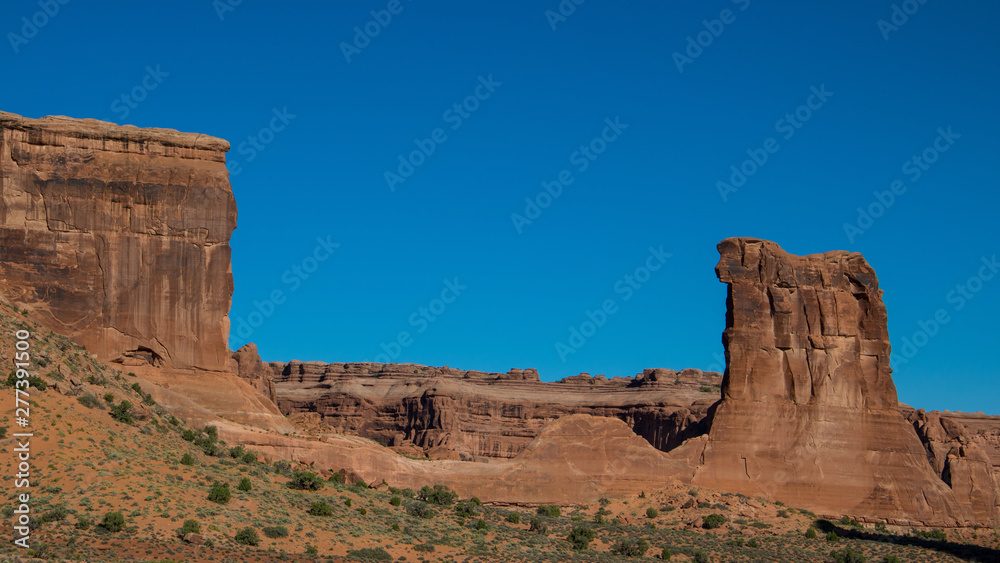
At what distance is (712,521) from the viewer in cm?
4594

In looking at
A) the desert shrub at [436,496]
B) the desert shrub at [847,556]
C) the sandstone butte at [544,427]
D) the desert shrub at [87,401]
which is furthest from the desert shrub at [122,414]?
the desert shrub at [847,556]

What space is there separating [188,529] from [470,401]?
258ft

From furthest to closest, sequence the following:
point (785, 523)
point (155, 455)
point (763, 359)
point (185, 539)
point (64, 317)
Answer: point (763, 359) → point (785, 523) → point (64, 317) → point (155, 455) → point (185, 539)

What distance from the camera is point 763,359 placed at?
2037 inches

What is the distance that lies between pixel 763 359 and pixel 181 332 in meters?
25.3

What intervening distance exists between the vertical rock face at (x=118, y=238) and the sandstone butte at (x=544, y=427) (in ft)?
0.18

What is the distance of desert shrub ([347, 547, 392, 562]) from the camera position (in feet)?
113

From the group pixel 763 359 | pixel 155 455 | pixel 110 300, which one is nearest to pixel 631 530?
pixel 763 359

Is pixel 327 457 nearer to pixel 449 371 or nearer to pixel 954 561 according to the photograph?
pixel 954 561

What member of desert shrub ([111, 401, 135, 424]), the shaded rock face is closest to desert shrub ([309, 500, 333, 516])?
desert shrub ([111, 401, 135, 424])

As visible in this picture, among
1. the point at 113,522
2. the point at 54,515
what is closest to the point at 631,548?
the point at 113,522

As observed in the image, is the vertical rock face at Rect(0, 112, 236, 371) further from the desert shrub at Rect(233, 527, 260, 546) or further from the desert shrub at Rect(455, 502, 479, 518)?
the desert shrub at Rect(233, 527, 260, 546)

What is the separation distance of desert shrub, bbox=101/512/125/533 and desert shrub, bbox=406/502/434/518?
12.3 meters

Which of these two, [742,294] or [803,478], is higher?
[742,294]
